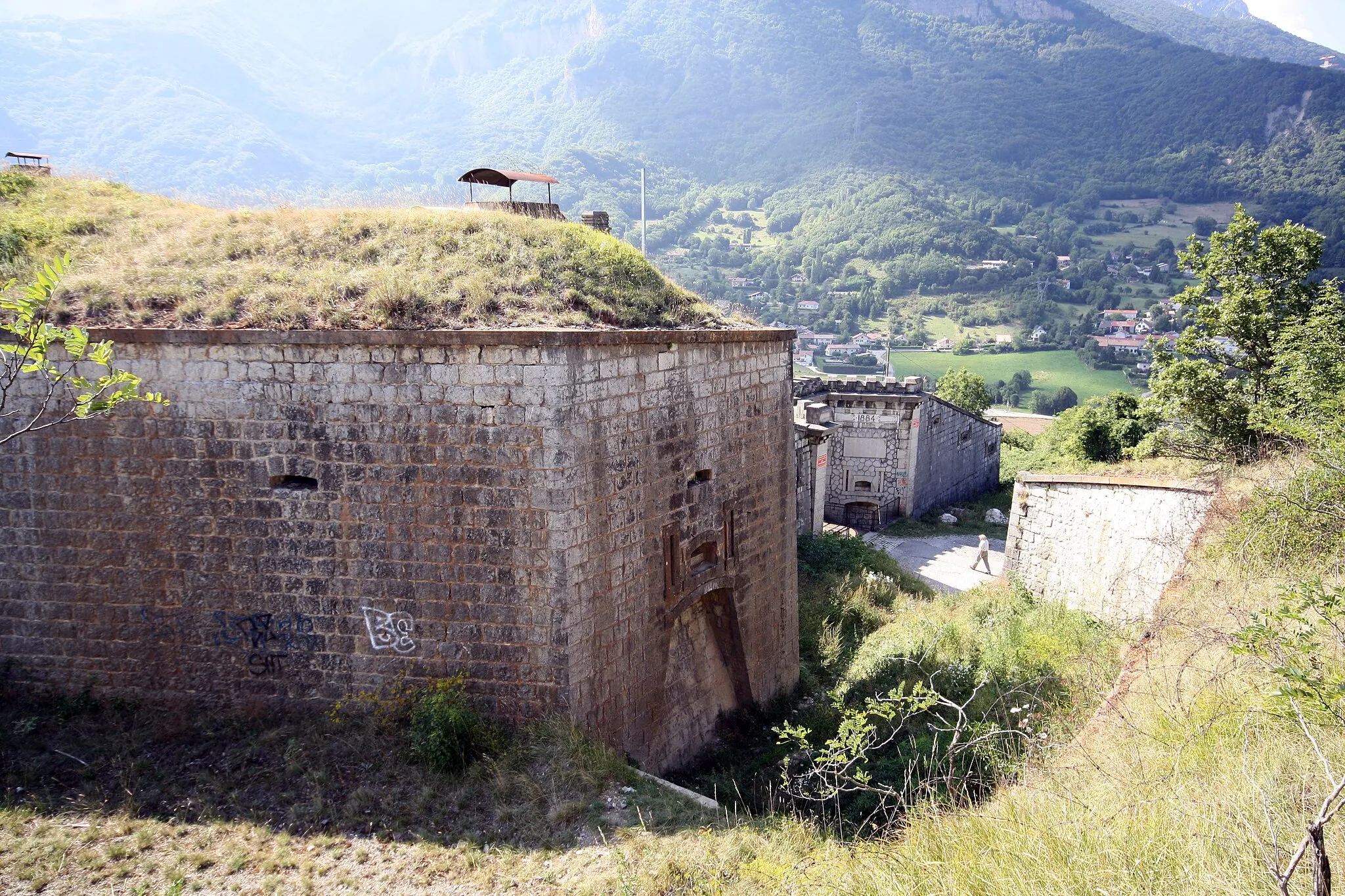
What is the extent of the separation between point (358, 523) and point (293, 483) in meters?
0.70

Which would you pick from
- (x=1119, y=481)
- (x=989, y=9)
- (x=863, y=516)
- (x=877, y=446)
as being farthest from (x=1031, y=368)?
(x=989, y=9)

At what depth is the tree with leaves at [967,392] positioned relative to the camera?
38094 mm

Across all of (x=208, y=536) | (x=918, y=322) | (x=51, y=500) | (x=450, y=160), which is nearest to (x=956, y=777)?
(x=208, y=536)

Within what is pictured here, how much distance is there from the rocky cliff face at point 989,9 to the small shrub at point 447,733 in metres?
162

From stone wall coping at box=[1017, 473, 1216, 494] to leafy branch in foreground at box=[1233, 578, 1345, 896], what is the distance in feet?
17.5

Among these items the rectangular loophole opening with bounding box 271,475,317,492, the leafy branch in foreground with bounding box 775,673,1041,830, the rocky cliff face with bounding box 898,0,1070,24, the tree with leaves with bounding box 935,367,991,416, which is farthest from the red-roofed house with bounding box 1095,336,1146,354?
the rocky cliff face with bounding box 898,0,1070,24

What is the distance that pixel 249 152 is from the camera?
8138 centimetres

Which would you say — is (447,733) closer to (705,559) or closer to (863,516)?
(705,559)

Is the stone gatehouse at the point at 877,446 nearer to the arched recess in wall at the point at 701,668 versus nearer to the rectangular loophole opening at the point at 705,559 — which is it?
the arched recess in wall at the point at 701,668

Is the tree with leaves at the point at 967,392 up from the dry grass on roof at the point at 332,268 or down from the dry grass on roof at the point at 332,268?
down

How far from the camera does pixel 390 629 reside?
6914 mm

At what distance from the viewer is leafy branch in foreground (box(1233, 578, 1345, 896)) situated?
248cm

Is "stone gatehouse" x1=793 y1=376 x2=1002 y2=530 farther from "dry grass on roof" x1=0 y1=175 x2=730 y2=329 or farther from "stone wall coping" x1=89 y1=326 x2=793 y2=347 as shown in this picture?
"stone wall coping" x1=89 y1=326 x2=793 y2=347

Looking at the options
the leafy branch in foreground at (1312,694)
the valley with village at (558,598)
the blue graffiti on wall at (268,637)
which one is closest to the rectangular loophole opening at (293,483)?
the valley with village at (558,598)
